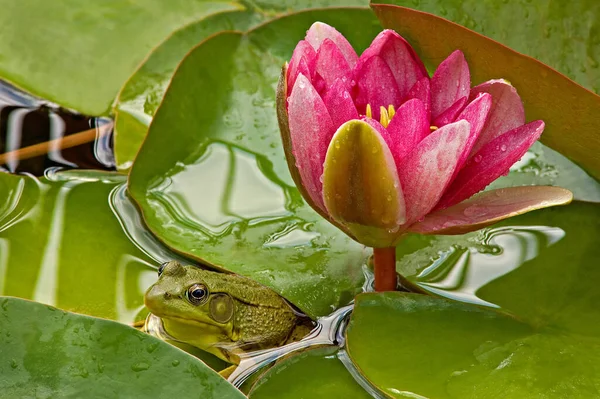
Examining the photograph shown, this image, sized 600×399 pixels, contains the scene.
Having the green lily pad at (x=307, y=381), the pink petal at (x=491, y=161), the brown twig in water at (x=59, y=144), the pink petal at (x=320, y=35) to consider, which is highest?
the pink petal at (x=320, y=35)

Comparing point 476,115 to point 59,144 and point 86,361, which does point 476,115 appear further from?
point 59,144

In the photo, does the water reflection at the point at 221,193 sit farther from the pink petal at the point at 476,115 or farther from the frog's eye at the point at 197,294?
the pink petal at the point at 476,115

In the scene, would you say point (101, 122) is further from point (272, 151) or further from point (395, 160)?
point (395, 160)

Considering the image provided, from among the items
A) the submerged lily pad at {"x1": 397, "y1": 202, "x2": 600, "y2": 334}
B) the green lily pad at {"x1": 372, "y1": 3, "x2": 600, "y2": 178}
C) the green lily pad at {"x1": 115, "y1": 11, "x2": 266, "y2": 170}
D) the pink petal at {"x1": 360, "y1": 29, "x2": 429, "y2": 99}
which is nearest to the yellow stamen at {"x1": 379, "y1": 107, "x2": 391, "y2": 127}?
the pink petal at {"x1": 360, "y1": 29, "x2": 429, "y2": 99}

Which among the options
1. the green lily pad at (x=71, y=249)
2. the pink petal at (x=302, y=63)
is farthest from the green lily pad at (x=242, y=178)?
the pink petal at (x=302, y=63)

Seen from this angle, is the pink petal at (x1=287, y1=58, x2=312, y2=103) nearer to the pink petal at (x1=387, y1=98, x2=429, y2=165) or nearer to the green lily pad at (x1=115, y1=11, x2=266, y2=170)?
the pink petal at (x1=387, y1=98, x2=429, y2=165)

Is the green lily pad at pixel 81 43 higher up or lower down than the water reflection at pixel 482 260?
higher up

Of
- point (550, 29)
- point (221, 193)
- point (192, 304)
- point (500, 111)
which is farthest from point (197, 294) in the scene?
point (550, 29)
